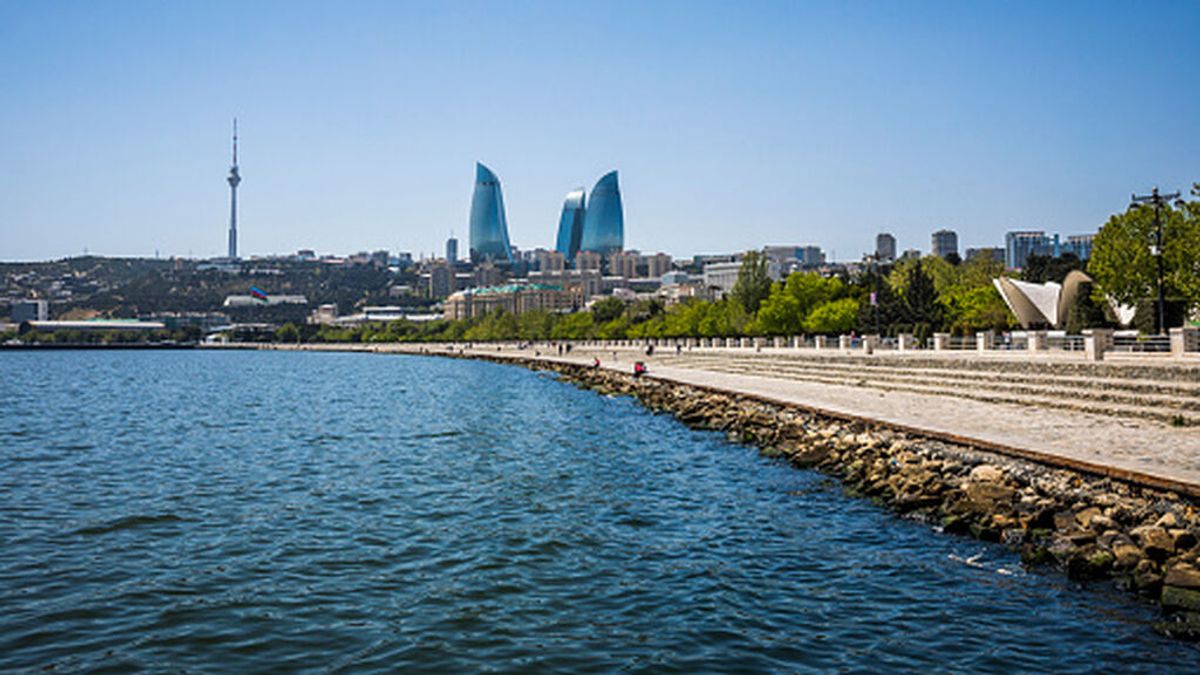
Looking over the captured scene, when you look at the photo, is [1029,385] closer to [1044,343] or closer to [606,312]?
[1044,343]

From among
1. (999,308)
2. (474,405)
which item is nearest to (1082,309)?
(999,308)

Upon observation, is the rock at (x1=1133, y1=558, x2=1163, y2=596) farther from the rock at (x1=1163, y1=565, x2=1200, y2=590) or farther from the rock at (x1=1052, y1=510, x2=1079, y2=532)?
the rock at (x1=1052, y1=510, x2=1079, y2=532)

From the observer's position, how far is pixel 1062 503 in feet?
46.8

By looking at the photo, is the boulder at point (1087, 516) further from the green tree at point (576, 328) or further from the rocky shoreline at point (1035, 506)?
the green tree at point (576, 328)

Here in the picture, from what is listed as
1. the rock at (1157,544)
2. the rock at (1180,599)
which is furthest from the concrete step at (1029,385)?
the rock at (1180,599)

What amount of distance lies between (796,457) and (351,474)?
1069 cm

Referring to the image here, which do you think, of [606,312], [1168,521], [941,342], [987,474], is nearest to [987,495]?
[987,474]

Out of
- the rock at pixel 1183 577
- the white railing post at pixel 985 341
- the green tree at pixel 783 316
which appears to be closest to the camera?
the rock at pixel 1183 577

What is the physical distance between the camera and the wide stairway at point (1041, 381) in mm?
20828

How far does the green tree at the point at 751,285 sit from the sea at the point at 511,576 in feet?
225

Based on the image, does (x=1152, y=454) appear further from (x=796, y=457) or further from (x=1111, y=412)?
(x=796, y=457)

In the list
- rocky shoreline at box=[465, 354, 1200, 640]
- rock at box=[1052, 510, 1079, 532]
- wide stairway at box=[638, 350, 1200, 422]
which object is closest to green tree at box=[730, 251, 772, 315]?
wide stairway at box=[638, 350, 1200, 422]

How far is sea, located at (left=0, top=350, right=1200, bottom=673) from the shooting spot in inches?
372

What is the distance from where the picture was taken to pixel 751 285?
92.8 meters
